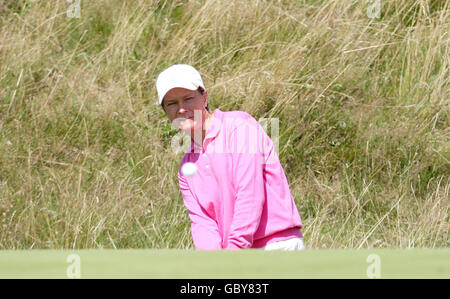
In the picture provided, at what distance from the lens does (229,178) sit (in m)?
3.49

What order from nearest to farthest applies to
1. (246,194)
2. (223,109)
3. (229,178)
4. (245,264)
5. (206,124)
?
(245,264) < (246,194) < (229,178) < (206,124) < (223,109)

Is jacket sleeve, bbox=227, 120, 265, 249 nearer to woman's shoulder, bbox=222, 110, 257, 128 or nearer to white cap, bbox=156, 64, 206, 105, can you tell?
woman's shoulder, bbox=222, 110, 257, 128

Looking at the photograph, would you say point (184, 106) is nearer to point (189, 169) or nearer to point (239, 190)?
point (189, 169)

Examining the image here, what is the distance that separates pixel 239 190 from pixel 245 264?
4.03 ft

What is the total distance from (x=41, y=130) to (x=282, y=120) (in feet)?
5.40

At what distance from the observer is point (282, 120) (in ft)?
19.5

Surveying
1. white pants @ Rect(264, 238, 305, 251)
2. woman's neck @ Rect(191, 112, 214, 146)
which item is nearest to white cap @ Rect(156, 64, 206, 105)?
woman's neck @ Rect(191, 112, 214, 146)

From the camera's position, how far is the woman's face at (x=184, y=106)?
3586mm

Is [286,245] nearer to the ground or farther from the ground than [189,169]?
nearer to the ground

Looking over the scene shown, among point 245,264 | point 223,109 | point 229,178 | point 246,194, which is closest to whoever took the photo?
point 245,264

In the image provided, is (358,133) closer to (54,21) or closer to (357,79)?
(357,79)

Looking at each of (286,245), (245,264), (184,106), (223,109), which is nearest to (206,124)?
(184,106)

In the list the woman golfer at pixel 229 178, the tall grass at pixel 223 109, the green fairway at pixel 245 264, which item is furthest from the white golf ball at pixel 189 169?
the tall grass at pixel 223 109

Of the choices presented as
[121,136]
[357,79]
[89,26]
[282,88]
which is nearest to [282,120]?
[282,88]
